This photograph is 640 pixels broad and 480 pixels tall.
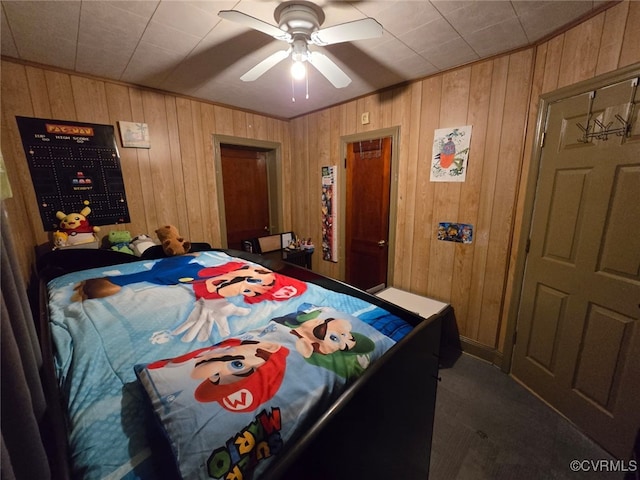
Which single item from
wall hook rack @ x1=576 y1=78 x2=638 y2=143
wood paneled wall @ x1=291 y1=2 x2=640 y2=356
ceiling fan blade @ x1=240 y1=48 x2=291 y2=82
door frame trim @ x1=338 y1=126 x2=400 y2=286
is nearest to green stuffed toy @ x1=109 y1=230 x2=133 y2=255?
ceiling fan blade @ x1=240 y1=48 x2=291 y2=82

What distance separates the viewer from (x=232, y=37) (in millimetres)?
1621

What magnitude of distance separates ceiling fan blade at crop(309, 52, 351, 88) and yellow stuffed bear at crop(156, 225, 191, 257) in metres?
1.91

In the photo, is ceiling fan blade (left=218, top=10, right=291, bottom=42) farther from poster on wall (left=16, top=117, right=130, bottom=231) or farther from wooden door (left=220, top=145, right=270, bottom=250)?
wooden door (left=220, top=145, right=270, bottom=250)

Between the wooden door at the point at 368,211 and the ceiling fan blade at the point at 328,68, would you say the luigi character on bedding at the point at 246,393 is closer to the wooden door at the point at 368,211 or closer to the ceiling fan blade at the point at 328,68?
the ceiling fan blade at the point at 328,68

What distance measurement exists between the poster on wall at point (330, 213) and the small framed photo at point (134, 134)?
189 cm

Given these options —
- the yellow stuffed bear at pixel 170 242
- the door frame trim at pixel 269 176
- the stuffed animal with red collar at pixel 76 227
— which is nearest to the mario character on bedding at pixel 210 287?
the yellow stuffed bear at pixel 170 242

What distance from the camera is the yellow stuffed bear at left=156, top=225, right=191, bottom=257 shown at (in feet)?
7.61

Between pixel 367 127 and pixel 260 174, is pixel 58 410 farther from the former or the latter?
pixel 260 174

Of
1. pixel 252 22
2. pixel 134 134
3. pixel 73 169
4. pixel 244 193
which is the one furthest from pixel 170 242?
pixel 252 22

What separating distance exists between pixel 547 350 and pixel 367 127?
243 centimetres

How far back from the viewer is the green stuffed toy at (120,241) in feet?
7.37

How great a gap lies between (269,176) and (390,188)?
179 centimetres

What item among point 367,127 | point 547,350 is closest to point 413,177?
point 367,127

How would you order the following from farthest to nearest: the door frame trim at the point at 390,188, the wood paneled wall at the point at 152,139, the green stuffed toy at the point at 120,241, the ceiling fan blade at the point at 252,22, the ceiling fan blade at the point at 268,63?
the door frame trim at the point at 390,188 < the green stuffed toy at the point at 120,241 < the wood paneled wall at the point at 152,139 < the ceiling fan blade at the point at 268,63 < the ceiling fan blade at the point at 252,22
